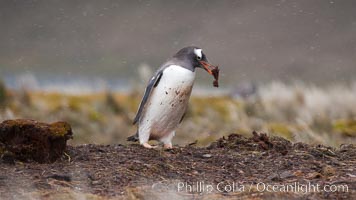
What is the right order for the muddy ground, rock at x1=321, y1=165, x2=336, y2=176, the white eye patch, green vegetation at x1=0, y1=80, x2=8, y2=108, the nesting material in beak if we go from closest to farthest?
the muddy ground, rock at x1=321, y1=165, x2=336, y2=176, the nesting material in beak, the white eye patch, green vegetation at x1=0, y1=80, x2=8, y2=108

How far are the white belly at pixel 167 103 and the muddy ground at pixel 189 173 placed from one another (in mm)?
633

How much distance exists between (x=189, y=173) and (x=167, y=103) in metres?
1.93

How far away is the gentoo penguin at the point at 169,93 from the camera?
9492mm

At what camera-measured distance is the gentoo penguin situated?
9.49m

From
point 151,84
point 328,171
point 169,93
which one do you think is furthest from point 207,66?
point 328,171

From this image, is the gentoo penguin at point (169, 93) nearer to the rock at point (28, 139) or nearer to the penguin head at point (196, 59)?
the penguin head at point (196, 59)

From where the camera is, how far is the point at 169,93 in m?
9.55

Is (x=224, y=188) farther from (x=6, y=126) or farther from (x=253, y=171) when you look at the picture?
(x=6, y=126)

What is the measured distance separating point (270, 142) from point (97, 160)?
87.9 inches

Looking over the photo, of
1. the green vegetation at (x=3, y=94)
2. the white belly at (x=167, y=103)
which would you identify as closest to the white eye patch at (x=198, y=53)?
the white belly at (x=167, y=103)

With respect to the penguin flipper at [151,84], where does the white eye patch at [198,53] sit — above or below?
above

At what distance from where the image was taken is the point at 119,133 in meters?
17.3

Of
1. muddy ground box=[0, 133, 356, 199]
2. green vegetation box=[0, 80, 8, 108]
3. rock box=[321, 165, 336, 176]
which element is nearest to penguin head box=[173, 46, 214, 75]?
muddy ground box=[0, 133, 356, 199]

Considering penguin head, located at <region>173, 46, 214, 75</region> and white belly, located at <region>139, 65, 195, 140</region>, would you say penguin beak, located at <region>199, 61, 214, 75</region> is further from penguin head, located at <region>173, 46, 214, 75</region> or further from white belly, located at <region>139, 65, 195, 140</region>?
white belly, located at <region>139, 65, 195, 140</region>
